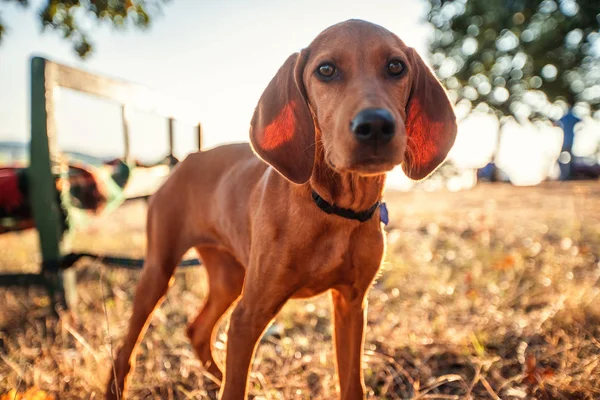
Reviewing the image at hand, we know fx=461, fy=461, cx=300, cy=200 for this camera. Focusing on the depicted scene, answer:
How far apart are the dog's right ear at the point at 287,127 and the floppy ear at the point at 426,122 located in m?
0.43

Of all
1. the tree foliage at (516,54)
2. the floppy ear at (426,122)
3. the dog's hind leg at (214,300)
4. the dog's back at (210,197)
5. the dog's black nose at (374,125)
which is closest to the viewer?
the dog's black nose at (374,125)

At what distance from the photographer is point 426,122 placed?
6.17ft

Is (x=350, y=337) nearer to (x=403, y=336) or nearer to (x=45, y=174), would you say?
(x=403, y=336)

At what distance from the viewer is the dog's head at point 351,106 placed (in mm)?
1528

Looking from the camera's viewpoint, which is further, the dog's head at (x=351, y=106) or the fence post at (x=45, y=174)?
the fence post at (x=45, y=174)

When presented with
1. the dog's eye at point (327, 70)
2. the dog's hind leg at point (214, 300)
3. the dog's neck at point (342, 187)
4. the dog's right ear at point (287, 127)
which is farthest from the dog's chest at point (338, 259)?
the dog's hind leg at point (214, 300)

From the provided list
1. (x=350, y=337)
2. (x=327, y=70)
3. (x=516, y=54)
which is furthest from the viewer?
(x=516, y=54)

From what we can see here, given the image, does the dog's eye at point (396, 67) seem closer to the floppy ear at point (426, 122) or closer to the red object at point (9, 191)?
the floppy ear at point (426, 122)

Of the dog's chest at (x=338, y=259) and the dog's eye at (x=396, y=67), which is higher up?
the dog's eye at (x=396, y=67)

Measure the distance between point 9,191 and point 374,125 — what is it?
2.64 metres

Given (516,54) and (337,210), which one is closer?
(337,210)

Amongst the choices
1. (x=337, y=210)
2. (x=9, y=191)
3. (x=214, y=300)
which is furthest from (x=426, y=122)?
(x=9, y=191)

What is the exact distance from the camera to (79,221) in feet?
10.9

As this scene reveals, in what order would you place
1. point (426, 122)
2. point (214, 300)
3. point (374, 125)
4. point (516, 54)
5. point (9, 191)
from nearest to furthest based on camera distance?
point (374, 125)
point (426, 122)
point (214, 300)
point (9, 191)
point (516, 54)
